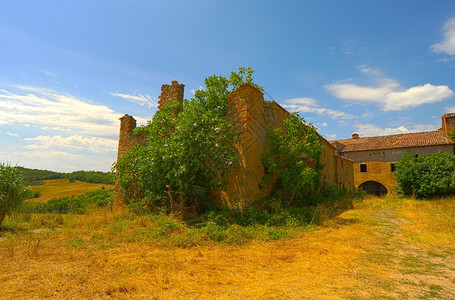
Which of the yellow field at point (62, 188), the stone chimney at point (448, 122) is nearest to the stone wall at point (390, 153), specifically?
the stone chimney at point (448, 122)

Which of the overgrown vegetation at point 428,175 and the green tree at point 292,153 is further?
the overgrown vegetation at point 428,175

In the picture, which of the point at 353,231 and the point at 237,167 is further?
the point at 237,167

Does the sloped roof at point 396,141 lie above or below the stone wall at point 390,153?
above

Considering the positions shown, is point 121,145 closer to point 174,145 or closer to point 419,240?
point 174,145

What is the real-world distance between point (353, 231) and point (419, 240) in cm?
158

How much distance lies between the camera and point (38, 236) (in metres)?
7.05

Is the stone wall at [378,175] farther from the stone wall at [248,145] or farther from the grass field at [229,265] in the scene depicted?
the stone wall at [248,145]

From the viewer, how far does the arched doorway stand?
79.3ft

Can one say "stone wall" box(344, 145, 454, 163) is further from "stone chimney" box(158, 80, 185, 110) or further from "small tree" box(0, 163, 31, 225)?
"small tree" box(0, 163, 31, 225)

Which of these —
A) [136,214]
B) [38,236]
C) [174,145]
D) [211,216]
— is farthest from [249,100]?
[38,236]

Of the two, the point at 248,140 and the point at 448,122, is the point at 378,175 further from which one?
the point at 248,140

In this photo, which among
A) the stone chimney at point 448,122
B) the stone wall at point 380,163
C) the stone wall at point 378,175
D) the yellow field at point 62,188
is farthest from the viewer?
the yellow field at point 62,188

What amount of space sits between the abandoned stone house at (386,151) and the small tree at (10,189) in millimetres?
25845

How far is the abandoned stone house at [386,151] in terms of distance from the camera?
71.7 feet
